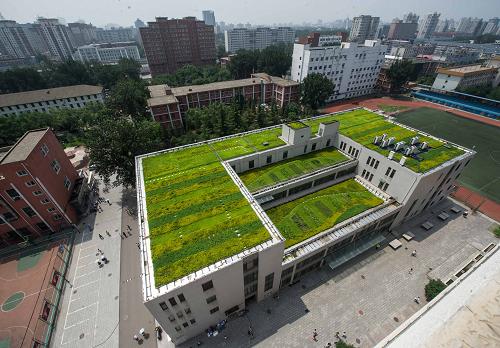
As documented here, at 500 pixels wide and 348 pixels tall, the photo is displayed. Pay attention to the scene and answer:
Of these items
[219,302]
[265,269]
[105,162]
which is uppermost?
[105,162]

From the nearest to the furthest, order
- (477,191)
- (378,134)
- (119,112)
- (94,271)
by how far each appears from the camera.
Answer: (94,271) < (378,134) < (477,191) < (119,112)

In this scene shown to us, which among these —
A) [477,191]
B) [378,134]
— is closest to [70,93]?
[378,134]

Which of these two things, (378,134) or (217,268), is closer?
(217,268)

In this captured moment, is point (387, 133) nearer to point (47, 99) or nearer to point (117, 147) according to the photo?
point (117, 147)

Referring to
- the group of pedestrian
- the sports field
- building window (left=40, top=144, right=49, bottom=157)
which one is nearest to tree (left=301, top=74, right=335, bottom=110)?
building window (left=40, top=144, right=49, bottom=157)

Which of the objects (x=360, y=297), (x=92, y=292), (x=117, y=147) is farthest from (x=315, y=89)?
(x=92, y=292)

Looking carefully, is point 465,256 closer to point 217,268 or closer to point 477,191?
point 477,191
